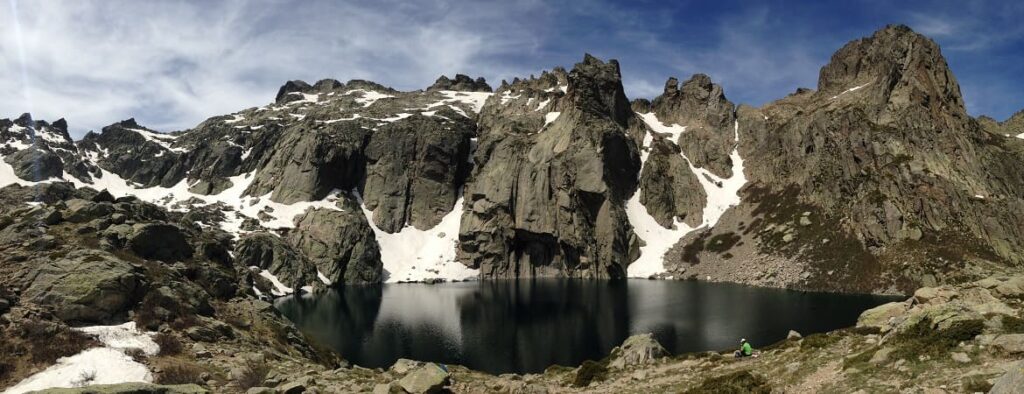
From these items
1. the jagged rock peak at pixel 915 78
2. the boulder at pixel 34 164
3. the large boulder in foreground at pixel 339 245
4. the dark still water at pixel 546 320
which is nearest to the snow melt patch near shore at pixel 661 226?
the dark still water at pixel 546 320

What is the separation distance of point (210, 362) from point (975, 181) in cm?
16037

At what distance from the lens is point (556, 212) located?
577 ft

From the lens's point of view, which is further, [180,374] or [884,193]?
[884,193]

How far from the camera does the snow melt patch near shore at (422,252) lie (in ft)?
567

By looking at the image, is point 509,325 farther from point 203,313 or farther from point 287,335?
point 203,313

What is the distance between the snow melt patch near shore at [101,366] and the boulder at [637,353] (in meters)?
30.9

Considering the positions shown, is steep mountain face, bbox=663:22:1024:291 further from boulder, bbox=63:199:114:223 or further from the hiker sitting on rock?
boulder, bbox=63:199:114:223

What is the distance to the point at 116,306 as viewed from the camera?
3506 centimetres

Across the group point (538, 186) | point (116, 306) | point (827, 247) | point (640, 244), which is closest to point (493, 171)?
point (538, 186)

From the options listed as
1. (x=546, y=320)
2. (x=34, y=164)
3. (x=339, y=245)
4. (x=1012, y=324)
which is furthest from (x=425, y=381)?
(x=34, y=164)

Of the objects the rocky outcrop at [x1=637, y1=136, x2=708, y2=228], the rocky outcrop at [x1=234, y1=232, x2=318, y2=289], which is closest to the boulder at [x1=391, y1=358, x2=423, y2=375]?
the rocky outcrop at [x1=234, y1=232, x2=318, y2=289]

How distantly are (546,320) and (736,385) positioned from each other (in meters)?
64.8

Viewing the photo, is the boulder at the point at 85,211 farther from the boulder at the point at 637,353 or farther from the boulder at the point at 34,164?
the boulder at the point at 34,164

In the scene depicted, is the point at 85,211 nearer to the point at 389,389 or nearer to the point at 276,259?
the point at 389,389
